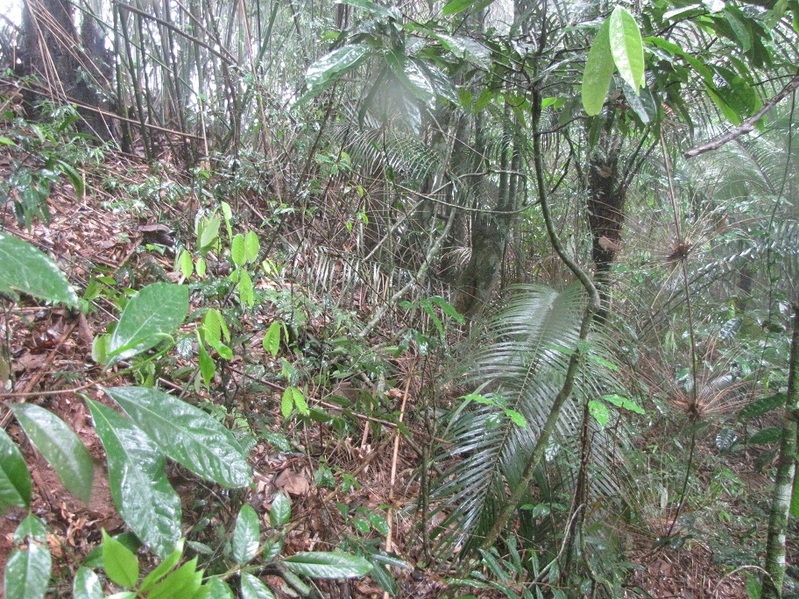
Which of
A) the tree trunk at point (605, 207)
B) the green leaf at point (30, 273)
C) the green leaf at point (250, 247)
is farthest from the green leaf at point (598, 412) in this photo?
the tree trunk at point (605, 207)

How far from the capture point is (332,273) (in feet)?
9.93

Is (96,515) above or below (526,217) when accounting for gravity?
below

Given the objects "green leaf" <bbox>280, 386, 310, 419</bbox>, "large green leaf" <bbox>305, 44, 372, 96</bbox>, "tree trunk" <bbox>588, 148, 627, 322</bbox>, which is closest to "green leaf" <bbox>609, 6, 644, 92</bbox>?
"large green leaf" <bbox>305, 44, 372, 96</bbox>

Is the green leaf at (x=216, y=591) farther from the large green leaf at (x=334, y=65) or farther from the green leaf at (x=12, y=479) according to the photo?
the large green leaf at (x=334, y=65)

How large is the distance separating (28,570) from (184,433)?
198 millimetres

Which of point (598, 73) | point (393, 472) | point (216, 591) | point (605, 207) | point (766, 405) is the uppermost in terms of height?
point (598, 73)

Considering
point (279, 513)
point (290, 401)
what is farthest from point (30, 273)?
point (290, 401)

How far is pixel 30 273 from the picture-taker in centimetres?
52

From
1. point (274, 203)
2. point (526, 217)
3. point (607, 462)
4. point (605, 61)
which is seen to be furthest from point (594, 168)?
point (605, 61)

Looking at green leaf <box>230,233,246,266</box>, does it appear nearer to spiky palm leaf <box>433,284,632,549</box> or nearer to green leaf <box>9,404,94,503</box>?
green leaf <box>9,404,94,503</box>

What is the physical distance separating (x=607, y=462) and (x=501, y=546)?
55cm

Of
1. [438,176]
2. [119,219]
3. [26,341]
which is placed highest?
[438,176]

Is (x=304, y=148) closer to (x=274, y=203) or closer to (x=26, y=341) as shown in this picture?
(x=274, y=203)

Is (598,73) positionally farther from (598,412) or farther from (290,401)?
(290,401)
